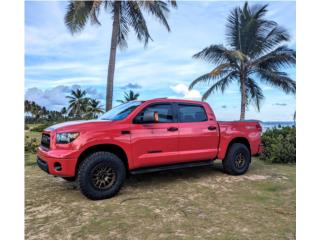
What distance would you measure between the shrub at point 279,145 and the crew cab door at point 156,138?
4.53 m

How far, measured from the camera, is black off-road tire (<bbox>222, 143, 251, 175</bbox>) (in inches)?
260

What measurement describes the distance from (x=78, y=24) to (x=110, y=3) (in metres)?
1.80

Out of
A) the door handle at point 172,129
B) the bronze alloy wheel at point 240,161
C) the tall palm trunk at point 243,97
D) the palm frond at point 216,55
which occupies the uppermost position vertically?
the palm frond at point 216,55

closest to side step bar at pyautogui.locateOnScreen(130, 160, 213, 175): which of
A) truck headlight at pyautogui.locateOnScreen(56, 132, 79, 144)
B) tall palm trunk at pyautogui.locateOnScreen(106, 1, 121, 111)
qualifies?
truck headlight at pyautogui.locateOnScreen(56, 132, 79, 144)

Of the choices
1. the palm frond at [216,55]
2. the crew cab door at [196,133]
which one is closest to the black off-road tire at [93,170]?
the crew cab door at [196,133]

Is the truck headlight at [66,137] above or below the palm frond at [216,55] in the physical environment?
below

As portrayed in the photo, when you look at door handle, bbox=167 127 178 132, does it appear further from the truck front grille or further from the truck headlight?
the truck front grille

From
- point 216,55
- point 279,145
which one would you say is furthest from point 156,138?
point 216,55

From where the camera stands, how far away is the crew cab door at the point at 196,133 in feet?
19.0

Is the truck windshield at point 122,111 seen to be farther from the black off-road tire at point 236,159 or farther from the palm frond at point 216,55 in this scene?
the palm frond at point 216,55

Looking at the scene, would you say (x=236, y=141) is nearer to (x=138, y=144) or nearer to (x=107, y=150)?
(x=138, y=144)

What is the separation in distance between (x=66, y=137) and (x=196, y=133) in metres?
2.72

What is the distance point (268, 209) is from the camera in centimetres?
440

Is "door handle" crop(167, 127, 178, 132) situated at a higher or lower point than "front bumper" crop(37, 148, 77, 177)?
higher
